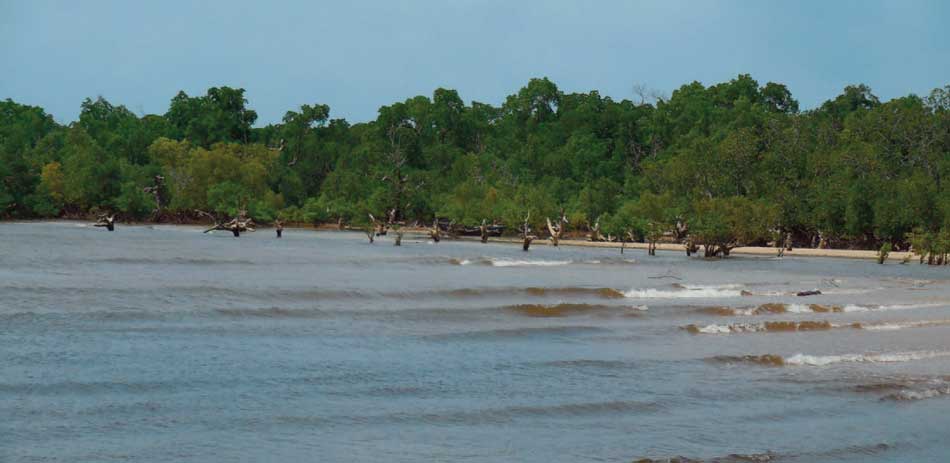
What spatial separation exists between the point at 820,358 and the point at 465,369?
25.2 ft

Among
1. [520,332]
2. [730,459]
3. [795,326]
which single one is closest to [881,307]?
[795,326]

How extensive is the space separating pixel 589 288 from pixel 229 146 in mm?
88163

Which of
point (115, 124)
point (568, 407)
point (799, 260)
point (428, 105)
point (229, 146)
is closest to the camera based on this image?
point (568, 407)

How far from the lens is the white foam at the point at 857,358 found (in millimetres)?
22453

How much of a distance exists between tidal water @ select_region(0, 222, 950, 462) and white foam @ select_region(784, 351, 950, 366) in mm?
93

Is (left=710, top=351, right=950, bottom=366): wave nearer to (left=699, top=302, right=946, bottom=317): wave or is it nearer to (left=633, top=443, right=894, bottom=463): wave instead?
(left=633, top=443, right=894, bottom=463): wave

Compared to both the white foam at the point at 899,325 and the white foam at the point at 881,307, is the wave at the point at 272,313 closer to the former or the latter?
the white foam at the point at 899,325

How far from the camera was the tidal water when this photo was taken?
1493 centimetres

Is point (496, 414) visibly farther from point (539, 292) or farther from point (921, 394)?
point (539, 292)

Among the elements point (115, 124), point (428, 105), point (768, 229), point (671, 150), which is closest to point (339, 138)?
point (428, 105)

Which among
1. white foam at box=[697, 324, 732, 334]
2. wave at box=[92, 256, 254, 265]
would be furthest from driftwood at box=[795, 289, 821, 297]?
wave at box=[92, 256, 254, 265]

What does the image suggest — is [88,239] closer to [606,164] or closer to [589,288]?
[589,288]

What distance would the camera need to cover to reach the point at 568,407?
1753 centimetres

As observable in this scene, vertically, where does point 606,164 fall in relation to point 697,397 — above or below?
above
